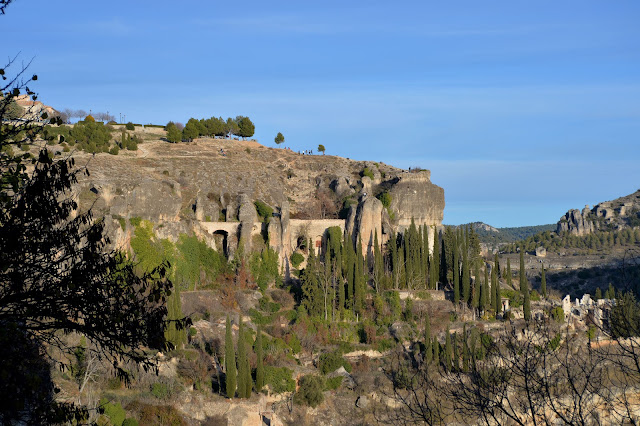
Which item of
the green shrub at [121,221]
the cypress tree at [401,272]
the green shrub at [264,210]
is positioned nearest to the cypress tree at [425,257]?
the cypress tree at [401,272]

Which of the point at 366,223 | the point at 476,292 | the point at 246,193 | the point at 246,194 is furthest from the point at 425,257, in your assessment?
the point at 246,193

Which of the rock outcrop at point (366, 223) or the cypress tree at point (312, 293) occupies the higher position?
the rock outcrop at point (366, 223)

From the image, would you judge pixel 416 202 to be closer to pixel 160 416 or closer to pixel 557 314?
pixel 557 314

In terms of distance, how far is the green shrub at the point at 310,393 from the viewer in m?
36.5

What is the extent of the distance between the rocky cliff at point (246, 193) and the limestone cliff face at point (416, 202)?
72mm

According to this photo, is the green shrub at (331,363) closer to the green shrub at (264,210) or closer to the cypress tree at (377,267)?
the cypress tree at (377,267)

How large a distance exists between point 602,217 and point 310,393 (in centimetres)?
10018

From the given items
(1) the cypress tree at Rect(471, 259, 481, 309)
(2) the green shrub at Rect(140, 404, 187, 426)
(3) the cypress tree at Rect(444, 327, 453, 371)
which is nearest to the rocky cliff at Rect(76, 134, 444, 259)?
(1) the cypress tree at Rect(471, 259, 481, 309)

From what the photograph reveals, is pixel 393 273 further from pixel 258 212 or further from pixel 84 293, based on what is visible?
pixel 84 293

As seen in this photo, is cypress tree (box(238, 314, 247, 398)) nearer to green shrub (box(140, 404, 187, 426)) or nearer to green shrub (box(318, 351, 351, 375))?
green shrub (box(140, 404, 187, 426))

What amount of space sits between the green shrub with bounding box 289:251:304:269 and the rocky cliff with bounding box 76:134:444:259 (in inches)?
25.2

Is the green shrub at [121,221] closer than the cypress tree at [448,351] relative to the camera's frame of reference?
No

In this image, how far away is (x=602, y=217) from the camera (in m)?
126

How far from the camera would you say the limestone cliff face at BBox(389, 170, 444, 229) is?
5669cm
